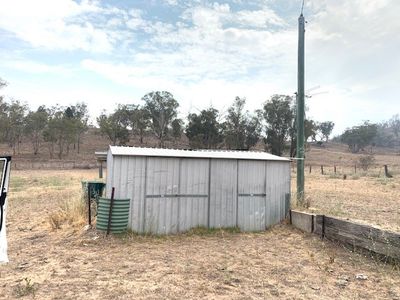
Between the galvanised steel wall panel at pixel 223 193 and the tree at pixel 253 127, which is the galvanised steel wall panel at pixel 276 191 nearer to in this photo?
the galvanised steel wall panel at pixel 223 193

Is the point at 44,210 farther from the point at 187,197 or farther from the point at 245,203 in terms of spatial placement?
the point at 245,203

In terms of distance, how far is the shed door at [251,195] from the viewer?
28.6 ft

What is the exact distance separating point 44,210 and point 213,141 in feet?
143

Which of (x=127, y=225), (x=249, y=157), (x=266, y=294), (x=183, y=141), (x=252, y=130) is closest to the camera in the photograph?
(x=266, y=294)

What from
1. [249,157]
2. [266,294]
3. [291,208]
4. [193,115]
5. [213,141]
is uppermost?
[193,115]

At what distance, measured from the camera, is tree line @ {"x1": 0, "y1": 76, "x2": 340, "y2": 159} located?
51.7 meters

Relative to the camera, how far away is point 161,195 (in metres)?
8.03

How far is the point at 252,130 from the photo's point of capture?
53719mm

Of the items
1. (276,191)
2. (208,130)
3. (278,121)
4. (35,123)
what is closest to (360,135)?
(278,121)

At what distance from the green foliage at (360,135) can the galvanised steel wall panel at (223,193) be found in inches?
3484

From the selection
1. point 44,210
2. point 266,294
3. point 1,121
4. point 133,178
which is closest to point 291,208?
point 133,178

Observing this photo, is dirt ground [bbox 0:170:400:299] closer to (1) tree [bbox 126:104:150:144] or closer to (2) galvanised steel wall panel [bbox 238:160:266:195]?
(2) galvanised steel wall panel [bbox 238:160:266:195]

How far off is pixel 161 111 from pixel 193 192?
177 feet

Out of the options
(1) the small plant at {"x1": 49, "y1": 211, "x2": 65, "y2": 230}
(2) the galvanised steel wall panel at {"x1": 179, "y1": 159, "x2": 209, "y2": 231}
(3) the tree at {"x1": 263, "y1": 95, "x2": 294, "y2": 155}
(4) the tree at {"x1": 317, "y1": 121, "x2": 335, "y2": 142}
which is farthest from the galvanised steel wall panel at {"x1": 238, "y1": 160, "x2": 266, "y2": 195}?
(4) the tree at {"x1": 317, "y1": 121, "x2": 335, "y2": 142}
